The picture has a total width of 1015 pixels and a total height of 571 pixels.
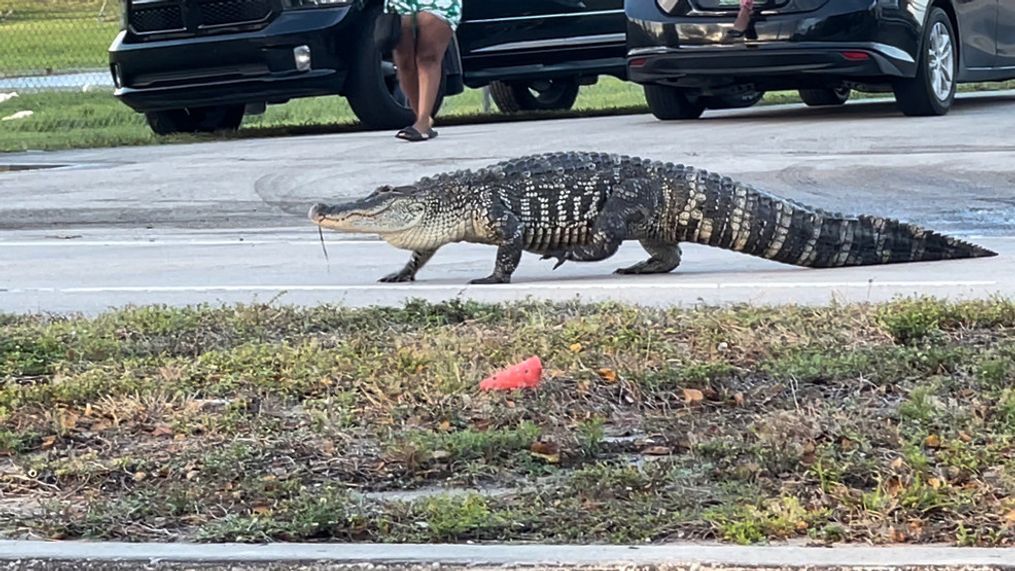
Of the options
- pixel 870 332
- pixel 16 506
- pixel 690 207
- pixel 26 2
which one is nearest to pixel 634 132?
pixel 690 207

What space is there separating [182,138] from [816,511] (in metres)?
11.7

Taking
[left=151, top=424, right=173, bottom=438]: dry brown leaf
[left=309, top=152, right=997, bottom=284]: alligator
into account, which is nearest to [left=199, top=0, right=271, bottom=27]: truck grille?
[left=309, top=152, right=997, bottom=284]: alligator

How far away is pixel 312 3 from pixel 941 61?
4686 millimetres

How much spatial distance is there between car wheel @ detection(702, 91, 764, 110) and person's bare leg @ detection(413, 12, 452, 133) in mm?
3056

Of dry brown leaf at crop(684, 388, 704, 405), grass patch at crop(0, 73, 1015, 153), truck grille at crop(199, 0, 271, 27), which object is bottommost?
grass patch at crop(0, 73, 1015, 153)

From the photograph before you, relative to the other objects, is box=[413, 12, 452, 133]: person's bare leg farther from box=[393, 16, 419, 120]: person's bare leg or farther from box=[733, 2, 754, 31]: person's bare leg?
box=[733, 2, 754, 31]: person's bare leg

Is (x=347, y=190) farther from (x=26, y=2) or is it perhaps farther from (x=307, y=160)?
(x=26, y=2)

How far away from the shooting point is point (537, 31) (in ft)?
47.1

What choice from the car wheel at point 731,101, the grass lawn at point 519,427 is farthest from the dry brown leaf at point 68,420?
the car wheel at point 731,101

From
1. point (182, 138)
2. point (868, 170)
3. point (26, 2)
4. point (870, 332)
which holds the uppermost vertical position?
point (870, 332)

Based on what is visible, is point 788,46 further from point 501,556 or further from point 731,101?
point 501,556

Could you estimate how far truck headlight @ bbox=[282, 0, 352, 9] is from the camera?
13.1m

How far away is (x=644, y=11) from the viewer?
1209 cm

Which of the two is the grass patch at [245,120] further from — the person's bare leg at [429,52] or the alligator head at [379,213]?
the alligator head at [379,213]
